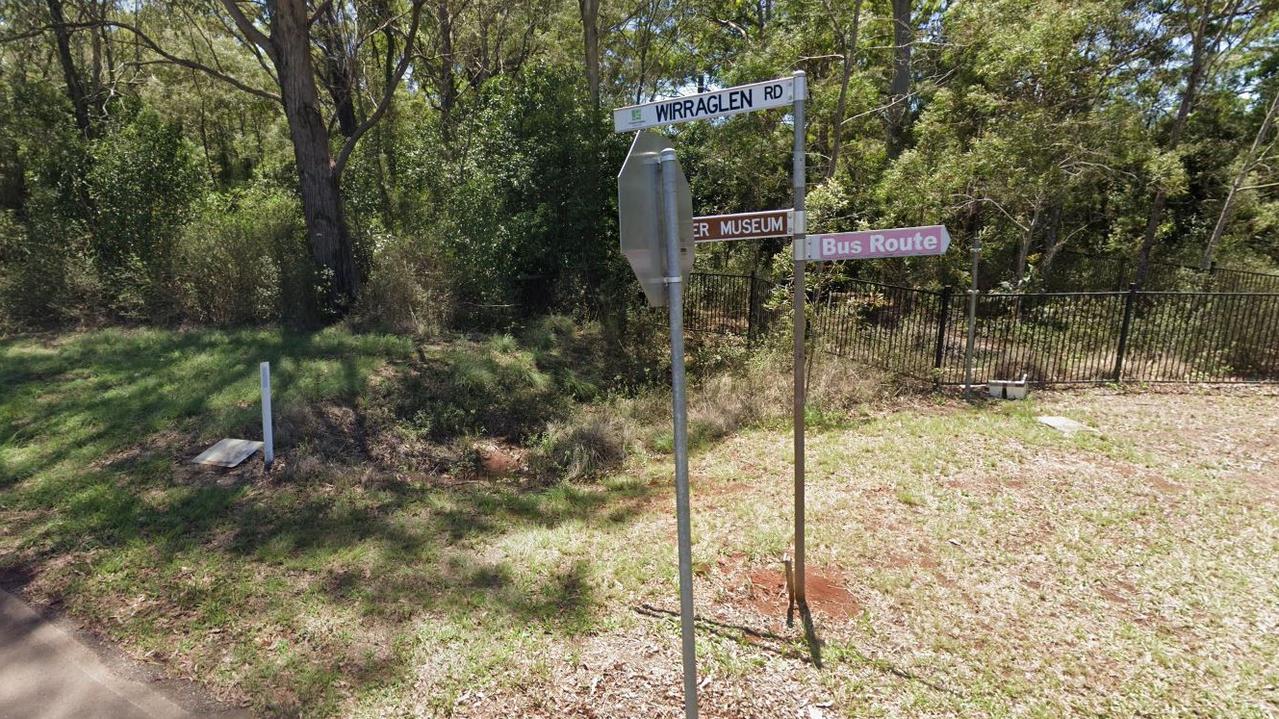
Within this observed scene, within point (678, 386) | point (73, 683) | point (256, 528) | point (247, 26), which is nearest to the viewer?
point (678, 386)

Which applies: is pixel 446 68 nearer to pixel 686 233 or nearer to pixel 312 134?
pixel 312 134

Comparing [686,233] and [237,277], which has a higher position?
[686,233]

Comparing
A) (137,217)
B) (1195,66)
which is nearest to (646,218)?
(137,217)

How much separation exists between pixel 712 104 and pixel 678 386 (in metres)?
1.59

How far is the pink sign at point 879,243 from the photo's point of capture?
2.97 meters

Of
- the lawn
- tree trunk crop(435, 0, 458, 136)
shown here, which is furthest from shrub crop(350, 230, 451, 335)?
tree trunk crop(435, 0, 458, 136)

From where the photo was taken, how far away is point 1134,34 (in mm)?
12031

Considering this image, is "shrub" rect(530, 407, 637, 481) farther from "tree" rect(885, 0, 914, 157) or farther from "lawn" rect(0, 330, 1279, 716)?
"tree" rect(885, 0, 914, 157)

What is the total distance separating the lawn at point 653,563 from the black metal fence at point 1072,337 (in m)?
1.64

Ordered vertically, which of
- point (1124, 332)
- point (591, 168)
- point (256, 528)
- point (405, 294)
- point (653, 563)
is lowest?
point (653, 563)

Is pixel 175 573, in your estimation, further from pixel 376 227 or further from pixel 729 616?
pixel 376 227

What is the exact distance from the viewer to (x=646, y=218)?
8.10ft

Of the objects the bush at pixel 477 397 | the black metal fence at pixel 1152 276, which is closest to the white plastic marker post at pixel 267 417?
the bush at pixel 477 397

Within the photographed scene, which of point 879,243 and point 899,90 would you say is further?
point 899,90
